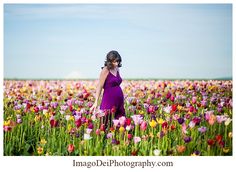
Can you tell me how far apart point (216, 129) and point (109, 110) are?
4.57 ft

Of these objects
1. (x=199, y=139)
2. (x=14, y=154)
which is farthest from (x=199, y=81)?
(x=14, y=154)

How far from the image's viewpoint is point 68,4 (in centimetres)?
630

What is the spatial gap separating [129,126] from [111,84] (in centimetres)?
84

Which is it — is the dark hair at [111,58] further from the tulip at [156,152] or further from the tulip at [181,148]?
the tulip at [181,148]

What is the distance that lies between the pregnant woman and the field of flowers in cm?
12

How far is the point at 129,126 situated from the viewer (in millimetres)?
5512

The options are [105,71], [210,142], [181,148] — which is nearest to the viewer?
[181,148]

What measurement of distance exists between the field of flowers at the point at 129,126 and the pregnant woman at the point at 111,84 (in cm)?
12

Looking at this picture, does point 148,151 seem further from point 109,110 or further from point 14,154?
point 14,154

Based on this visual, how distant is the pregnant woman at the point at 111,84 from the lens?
241 inches

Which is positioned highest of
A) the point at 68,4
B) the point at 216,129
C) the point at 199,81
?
the point at 68,4
